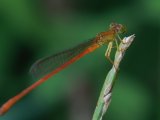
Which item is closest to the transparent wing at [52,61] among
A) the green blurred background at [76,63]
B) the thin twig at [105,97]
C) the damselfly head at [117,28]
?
the damselfly head at [117,28]

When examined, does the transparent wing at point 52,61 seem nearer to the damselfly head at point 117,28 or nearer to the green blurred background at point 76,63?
the damselfly head at point 117,28

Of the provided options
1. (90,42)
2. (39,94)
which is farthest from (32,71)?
(39,94)

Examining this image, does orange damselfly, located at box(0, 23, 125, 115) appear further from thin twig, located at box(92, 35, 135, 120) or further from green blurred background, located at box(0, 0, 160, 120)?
thin twig, located at box(92, 35, 135, 120)

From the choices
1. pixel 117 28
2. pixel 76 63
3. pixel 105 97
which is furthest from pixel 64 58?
pixel 105 97

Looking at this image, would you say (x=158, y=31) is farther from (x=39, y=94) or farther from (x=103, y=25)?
(x=39, y=94)

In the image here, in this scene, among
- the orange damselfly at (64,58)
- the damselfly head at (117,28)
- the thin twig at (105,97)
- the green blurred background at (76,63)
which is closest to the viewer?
the thin twig at (105,97)

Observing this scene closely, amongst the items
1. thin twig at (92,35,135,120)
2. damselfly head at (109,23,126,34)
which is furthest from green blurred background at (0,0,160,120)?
thin twig at (92,35,135,120)

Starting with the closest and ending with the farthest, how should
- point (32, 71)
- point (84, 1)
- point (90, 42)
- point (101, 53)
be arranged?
point (32, 71)
point (90, 42)
point (101, 53)
point (84, 1)
